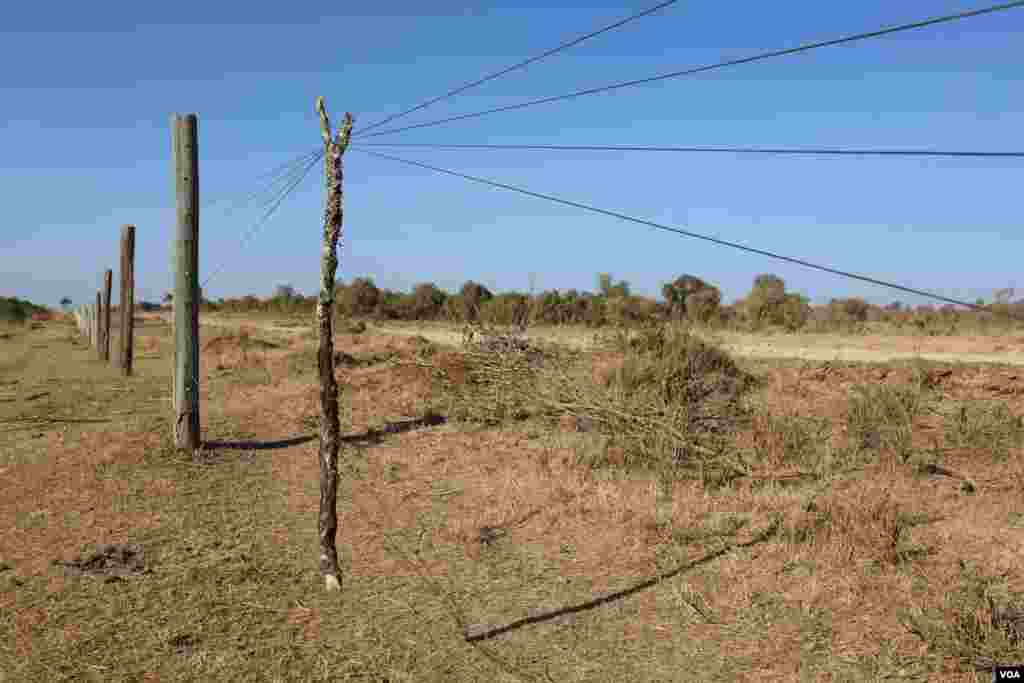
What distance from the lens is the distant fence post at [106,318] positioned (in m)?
Answer: 23.9

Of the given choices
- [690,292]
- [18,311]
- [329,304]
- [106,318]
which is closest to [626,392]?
[329,304]

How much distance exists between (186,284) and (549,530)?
535 centimetres

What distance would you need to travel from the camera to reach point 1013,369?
13.2 m

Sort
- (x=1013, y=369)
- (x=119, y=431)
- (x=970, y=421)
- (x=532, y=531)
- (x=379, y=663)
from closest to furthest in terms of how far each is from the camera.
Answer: (x=379, y=663)
(x=532, y=531)
(x=970, y=421)
(x=119, y=431)
(x=1013, y=369)

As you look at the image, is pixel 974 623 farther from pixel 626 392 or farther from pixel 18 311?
pixel 18 311

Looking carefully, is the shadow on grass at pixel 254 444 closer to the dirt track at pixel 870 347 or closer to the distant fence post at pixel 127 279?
the dirt track at pixel 870 347

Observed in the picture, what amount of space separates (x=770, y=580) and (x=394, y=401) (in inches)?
327

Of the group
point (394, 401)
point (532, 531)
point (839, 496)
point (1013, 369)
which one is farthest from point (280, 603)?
point (1013, 369)

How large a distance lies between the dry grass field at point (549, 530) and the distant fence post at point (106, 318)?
10484 mm

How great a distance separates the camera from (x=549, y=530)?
7730 millimetres

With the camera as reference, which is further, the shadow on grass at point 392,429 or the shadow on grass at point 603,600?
the shadow on grass at point 392,429

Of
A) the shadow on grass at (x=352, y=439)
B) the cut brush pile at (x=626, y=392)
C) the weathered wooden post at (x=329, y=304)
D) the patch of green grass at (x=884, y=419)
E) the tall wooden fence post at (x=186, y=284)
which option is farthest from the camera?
the shadow on grass at (x=352, y=439)

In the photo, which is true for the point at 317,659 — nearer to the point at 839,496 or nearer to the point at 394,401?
the point at 839,496

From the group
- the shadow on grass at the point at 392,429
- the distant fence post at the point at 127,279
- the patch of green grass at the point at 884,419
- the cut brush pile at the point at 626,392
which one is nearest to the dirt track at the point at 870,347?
the cut brush pile at the point at 626,392
